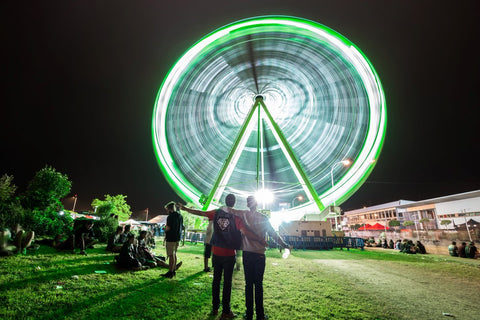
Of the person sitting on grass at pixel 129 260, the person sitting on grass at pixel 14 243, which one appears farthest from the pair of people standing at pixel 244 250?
the person sitting on grass at pixel 14 243

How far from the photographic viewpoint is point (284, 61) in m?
15.9

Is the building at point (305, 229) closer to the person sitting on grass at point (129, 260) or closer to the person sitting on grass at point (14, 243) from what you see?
the person sitting on grass at point (129, 260)

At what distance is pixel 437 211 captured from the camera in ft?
129

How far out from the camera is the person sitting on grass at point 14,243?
17.4 ft

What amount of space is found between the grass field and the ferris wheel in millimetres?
9290

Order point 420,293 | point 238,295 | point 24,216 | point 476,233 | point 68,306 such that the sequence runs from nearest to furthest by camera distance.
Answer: point 68,306
point 238,295
point 420,293
point 24,216
point 476,233

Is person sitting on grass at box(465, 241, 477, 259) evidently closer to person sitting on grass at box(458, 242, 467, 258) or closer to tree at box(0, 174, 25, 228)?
person sitting on grass at box(458, 242, 467, 258)

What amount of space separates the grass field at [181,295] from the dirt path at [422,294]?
2cm

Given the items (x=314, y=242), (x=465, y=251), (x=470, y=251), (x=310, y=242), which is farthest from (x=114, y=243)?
(x=465, y=251)

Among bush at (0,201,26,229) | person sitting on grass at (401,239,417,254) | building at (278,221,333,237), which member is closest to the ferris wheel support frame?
building at (278,221,333,237)

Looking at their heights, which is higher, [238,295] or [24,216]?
[24,216]

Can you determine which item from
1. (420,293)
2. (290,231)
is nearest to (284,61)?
(290,231)

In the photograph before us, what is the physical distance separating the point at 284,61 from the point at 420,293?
1520cm

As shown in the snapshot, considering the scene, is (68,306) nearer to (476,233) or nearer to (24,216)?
(24,216)
